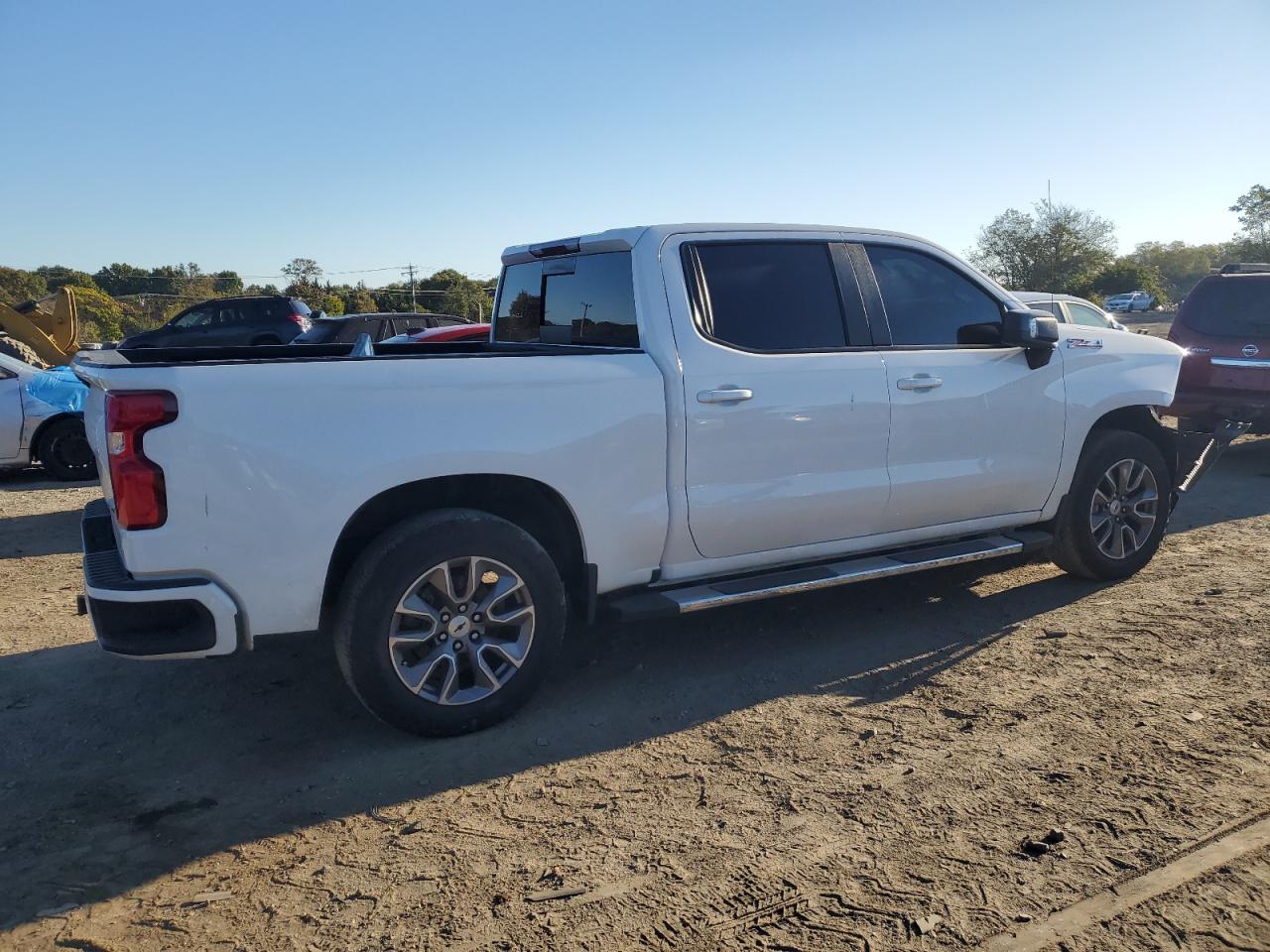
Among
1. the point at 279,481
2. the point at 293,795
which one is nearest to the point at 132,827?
the point at 293,795

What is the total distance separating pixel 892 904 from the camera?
2729mm

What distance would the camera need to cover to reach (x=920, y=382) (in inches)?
189

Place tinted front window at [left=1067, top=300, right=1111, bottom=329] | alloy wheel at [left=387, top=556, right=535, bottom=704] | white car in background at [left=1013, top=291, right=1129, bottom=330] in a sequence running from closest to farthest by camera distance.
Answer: alloy wheel at [left=387, top=556, right=535, bottom=704], white car in background at [left=1013, top=291, right=1129, bottom=330], tinted front window at [left=1067, top=300, right=1111, bottom=329]

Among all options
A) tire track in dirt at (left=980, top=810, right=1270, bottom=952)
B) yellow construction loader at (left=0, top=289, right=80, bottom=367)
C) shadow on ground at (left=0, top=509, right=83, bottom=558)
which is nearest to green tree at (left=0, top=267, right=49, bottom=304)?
yellow construction loader at (left=0, top=289, right=80, bottom=367)

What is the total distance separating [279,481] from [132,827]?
1.25 metres

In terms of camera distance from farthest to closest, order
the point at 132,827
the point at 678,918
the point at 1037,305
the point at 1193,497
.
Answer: the point at 1037,305 → the point at 1193,497 → the point at 132,827 → the point at 678,918

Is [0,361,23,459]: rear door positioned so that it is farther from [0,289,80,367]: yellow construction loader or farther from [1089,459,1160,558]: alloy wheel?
[0,289,80,367]: yellow construction loader

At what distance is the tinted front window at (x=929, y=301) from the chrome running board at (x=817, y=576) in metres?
1.07

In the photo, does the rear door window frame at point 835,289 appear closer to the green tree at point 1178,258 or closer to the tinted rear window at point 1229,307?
the tinted rear window at point 1229,307

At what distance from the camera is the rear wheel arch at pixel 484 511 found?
3.79 metres

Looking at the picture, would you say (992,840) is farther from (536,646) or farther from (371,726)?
(371,726)

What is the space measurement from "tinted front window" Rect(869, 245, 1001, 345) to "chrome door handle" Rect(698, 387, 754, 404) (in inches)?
41.8

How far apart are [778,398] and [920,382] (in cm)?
87

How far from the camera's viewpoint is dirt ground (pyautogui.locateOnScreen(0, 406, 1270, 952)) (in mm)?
2713
